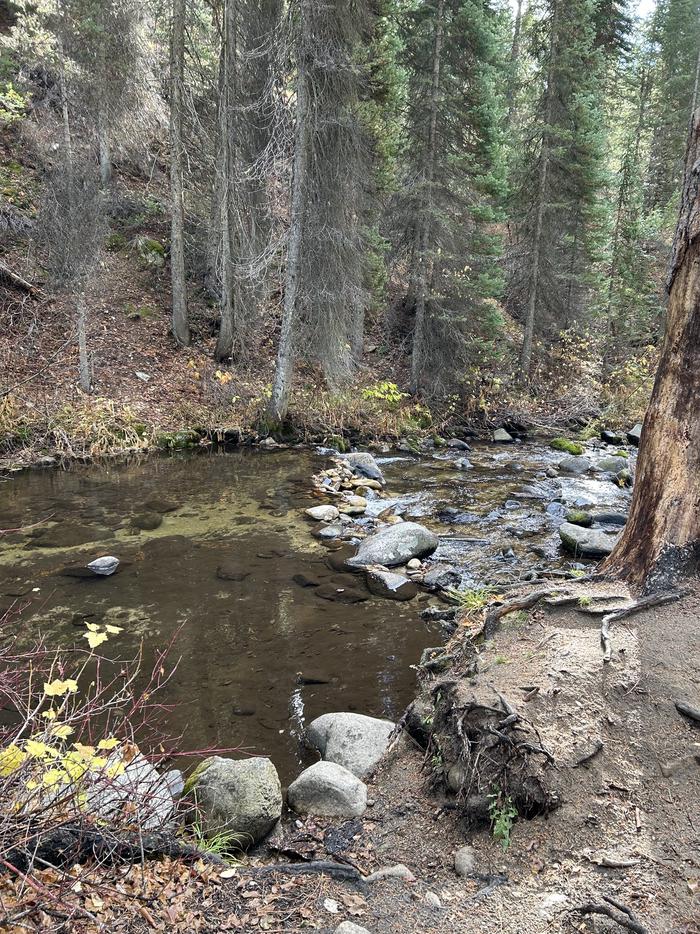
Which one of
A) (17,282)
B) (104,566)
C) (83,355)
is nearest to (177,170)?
(17,282)

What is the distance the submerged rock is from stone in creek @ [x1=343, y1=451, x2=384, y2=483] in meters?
4.30

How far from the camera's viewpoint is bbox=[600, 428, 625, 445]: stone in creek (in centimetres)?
1495

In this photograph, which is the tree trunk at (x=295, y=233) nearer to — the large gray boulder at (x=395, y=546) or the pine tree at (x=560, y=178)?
the large gray boulder at (x=395, y=546)

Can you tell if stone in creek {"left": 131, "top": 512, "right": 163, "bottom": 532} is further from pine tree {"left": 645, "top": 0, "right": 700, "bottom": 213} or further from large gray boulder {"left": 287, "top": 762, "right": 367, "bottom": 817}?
pine tree {"left": 645, "top": 0, "right": 700, "bottom": 213}

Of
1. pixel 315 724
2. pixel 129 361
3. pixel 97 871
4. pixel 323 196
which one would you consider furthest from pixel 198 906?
pixel 129 361

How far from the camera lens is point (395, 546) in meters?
7.89

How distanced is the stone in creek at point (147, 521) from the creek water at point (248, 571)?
0.05 meters

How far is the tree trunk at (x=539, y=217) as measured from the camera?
16312 mm

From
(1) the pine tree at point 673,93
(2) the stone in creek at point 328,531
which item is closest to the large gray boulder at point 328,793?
(2) the stone in creek at point 328,531

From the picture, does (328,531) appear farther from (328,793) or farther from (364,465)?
(328,793)

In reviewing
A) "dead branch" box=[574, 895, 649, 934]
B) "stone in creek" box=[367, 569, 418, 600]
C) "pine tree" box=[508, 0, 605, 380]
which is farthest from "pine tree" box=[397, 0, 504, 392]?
"dead branch" box=[574, 895, 649, 934]

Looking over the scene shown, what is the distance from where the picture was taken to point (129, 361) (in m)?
15.3

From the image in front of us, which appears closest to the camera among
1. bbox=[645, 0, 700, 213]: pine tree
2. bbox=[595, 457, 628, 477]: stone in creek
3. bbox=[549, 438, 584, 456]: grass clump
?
bbox=[595, 457, 628, 477]: stone in creek

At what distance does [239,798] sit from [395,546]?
4665 millimetres
